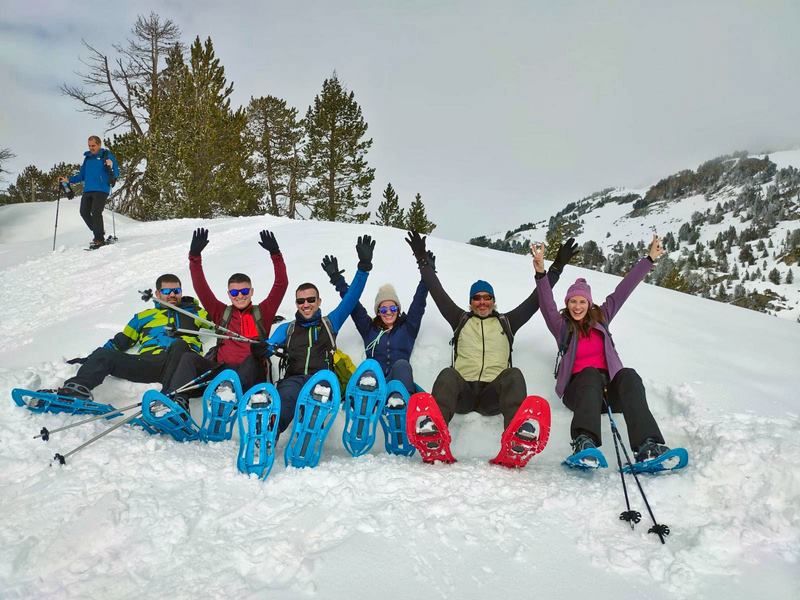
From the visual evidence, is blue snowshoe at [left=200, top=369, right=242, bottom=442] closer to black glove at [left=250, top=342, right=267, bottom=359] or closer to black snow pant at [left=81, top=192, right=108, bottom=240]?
black glove at [left=250, top=342, right=267, bottom=359]

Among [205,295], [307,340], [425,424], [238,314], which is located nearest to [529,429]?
[425,424]

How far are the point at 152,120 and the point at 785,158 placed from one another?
833ft


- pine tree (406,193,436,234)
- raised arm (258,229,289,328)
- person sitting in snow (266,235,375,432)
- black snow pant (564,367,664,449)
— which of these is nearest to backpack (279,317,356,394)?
person sitting in snow (266,235,375,432)

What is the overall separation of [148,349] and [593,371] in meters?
4.45

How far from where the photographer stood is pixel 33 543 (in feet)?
8.16

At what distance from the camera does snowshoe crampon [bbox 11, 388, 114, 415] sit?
3.88 m

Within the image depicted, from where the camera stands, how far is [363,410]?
3.79 meters

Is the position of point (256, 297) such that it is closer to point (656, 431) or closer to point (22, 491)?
point (22, 491)

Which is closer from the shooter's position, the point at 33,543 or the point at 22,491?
the point at 33,543

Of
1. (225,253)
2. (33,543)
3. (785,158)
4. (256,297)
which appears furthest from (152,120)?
(785,158)

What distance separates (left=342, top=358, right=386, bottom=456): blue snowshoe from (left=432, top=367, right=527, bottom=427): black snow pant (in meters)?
0.50

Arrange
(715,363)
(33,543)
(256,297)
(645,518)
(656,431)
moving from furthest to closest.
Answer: (256,297) → (715,363) → (656,431) → (645,518) → (33,543)

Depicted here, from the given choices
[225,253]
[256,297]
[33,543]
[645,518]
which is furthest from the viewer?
[225,253]

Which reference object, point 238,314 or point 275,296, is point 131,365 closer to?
point 238,314
